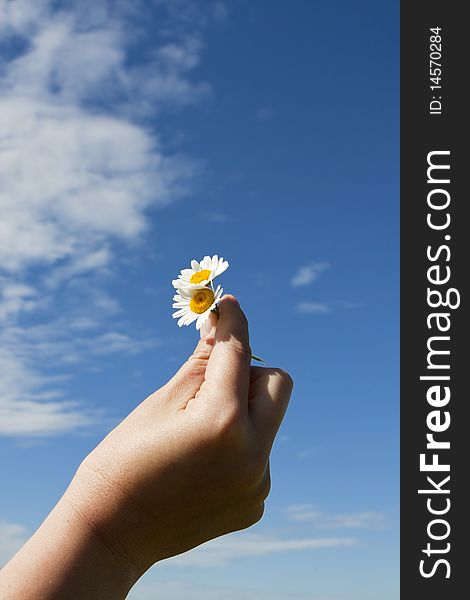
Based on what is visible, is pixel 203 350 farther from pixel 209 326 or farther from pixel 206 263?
pixel 206 263

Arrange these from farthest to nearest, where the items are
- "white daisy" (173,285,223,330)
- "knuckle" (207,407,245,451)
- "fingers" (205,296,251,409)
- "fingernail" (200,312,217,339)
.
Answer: "white daisy" (173,285,223,330) → "fingernail" (200,312,217,339) → "fingers" (205,296,251,409) → "knuckle" (207,407,245,451)

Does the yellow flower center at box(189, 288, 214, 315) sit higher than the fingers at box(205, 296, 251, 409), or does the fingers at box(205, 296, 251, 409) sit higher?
the yellow flower center at box(189, 288, 214, 315)

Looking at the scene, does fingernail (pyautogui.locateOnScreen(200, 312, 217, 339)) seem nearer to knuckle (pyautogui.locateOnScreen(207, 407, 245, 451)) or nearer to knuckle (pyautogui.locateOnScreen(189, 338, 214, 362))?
knuckle (pyautogui.locateOnScreen(189, 338, 214, 362))

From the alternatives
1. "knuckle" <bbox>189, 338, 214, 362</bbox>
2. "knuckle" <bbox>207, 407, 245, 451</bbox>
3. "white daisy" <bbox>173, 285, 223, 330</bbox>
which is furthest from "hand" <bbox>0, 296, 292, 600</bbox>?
"white daisy" <bbox>173, 285, 223, 330</bbox>

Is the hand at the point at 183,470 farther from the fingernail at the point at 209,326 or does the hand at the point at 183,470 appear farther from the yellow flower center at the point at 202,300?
the yellow flower center at the point at 202,300

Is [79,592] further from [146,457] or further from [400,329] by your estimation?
[400,329]

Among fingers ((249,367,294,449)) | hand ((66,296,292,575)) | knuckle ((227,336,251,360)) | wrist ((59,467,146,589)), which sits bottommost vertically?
wrist ((59,467,146,589))

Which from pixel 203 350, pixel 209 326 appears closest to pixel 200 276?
Answer: pixel 209 326
